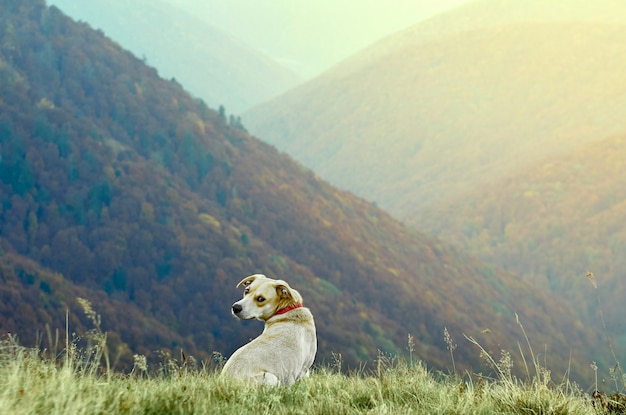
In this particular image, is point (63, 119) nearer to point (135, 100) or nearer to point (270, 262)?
point (135, 100)

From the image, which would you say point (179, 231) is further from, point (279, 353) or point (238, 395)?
point (238, 395)

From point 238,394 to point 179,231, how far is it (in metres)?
144

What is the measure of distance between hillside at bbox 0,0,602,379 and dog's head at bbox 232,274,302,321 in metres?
105

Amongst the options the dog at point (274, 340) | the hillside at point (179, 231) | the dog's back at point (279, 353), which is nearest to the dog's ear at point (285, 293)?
the dog at point (274, 340)

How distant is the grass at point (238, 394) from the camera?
17.1ft

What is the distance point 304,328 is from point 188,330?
127 metres

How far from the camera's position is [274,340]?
A: 26.1 feet

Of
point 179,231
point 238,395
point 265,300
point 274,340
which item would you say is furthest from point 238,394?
point 179,231

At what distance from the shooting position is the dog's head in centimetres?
829

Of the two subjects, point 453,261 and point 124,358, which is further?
point 453,261

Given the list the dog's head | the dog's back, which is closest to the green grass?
the dog's back

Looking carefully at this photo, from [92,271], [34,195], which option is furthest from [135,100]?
[92,271]

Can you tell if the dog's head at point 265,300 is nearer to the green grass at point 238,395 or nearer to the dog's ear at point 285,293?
the dog's ear at point 285,293

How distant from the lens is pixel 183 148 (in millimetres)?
176375
